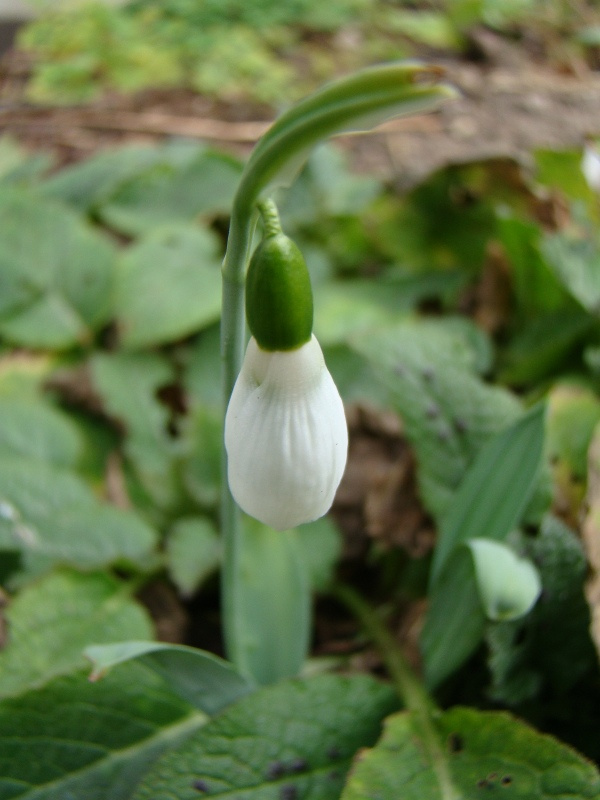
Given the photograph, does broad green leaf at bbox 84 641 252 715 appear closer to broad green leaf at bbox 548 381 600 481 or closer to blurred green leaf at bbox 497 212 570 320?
broad green leaf at bbox 548 381 600 481

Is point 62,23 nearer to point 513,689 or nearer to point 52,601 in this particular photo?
point 52,601

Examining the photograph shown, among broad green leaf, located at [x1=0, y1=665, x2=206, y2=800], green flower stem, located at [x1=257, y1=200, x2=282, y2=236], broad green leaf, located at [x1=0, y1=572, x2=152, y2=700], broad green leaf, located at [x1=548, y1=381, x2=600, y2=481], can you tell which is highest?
green flower stem, located at [x1=257, y1=200, x2=282, y2=236]

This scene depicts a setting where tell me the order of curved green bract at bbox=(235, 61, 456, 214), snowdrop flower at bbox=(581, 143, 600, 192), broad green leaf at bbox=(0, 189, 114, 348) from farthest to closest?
1. snowdrop flower at bbox=(581, 143, 600, 192)
2. broad green leaf at bbox=(0, 189, 114, 348)
3. curved green bract at bbox=(235, 61, 456, 214)

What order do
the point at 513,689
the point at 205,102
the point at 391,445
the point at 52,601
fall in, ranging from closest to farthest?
the point at 513,689, the point at 52,601, the point at 391,445, the point at 205,102

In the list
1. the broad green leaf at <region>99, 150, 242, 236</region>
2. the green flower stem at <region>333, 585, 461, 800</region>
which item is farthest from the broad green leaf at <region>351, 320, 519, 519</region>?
the broad green leaf at <region>99, 150, 242, 236</region>

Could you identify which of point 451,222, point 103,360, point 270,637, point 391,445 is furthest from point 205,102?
point 270,637

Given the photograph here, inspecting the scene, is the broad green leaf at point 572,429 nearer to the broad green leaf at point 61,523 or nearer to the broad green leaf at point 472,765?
the broad green leaf at point 472,765

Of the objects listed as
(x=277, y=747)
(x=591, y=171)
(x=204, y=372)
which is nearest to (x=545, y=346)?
(x=591, y=171)

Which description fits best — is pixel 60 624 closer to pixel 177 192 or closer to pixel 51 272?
pixel 51 272
